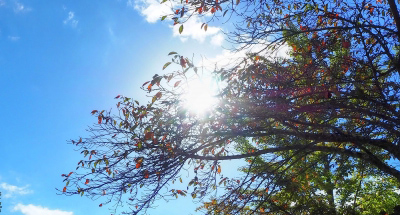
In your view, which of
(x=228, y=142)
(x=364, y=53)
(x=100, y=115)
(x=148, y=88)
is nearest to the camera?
(x=148, y=88)

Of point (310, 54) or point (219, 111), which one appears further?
point (310, 54)

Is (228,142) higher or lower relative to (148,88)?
higher

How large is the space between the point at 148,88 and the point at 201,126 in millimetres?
1479

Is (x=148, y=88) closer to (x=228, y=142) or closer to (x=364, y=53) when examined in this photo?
(x=228, y=142)

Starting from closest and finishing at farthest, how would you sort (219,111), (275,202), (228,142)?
1. (219,111)
2. (228,142)
3. (275,202)

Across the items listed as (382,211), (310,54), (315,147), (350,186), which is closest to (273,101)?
(310,54)

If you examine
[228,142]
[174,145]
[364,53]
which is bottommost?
[174,145]

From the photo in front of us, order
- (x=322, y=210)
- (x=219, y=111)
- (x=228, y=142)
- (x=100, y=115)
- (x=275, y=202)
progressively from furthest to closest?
(x=275, y=202), (x=322, y=210), (x=228, y=142), (x=100, y=115), (x=219, y=111)

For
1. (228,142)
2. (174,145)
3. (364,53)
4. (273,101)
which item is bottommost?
(174,145)

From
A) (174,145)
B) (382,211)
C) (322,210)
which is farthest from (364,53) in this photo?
(382,211)

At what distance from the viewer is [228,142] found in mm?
7656

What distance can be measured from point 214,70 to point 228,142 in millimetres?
2724

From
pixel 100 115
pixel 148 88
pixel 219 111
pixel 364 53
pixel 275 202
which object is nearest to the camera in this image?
pixel 148 88

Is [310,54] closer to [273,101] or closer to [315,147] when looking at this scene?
[273,101]
